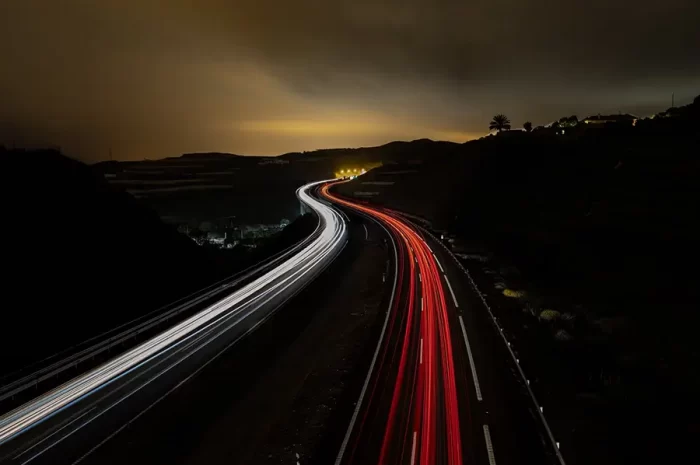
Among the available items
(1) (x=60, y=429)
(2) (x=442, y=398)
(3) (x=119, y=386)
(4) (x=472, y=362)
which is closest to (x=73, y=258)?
(3) (x=119, y=386)

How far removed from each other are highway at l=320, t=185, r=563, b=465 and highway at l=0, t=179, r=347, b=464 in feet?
27.6

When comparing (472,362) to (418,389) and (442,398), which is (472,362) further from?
(442,398)

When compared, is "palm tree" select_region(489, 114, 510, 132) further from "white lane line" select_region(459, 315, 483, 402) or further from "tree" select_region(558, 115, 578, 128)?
"white lane line" select_region(459, 315, 483, 402)

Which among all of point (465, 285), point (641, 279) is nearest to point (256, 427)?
point (465, 285)

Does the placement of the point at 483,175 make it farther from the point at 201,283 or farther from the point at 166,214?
the point at 166,214

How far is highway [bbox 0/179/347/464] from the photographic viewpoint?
15.0m

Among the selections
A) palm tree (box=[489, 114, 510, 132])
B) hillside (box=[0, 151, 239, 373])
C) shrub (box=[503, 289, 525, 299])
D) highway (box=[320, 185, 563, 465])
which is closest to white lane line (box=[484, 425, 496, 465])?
highway (box=[320, 185, 563, 465])

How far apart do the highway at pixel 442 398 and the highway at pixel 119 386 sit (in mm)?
8402

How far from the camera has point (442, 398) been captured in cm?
1642

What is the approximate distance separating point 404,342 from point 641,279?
22319mm

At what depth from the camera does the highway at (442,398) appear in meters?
13.3

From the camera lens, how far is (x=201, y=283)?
47.8m

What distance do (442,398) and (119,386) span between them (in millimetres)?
13506

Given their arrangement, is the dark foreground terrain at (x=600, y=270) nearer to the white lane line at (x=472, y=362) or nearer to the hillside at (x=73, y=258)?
the white lane line at (x=472, y=362)
